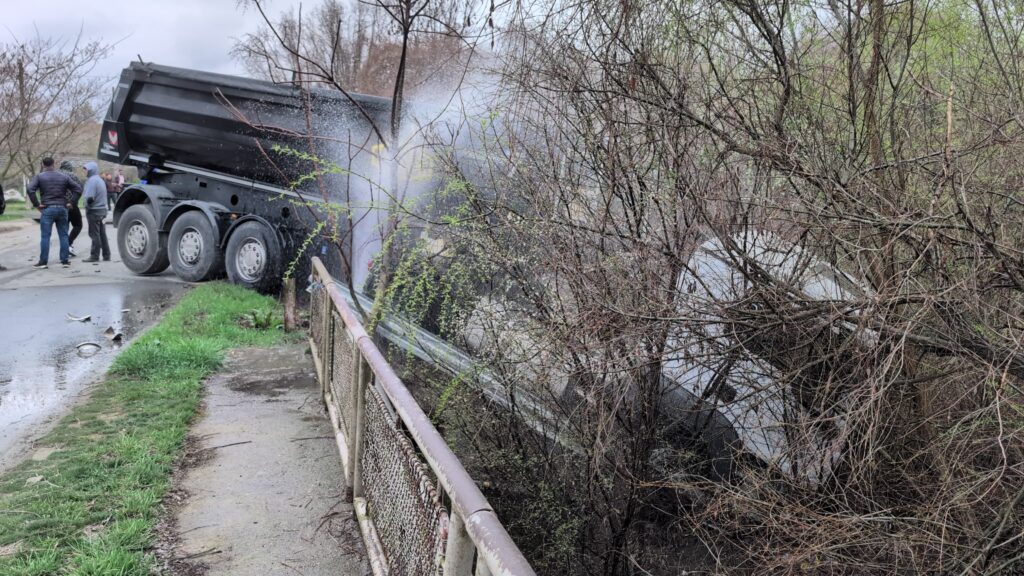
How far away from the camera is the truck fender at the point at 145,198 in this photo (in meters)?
10.8

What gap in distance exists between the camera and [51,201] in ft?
37.7

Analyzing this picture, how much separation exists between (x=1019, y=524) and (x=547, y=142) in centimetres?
222

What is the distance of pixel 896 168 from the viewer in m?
2.79

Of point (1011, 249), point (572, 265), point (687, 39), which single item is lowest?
point (572, 265)

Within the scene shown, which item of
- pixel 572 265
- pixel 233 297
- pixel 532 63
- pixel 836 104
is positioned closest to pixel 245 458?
pixel 572 265

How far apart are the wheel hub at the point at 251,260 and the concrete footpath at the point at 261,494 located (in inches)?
155

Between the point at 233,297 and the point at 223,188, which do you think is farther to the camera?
the point at 223,188

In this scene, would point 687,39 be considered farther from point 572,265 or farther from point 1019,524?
point 1019,524

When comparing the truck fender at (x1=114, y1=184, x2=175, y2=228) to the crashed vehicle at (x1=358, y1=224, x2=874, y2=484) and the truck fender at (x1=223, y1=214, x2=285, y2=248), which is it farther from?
the crashed vehicle at (x1=358, y1=224, x2=874, y2=484)

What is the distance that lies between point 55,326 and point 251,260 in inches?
98.8

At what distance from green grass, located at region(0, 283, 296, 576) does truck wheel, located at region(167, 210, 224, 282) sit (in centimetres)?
367

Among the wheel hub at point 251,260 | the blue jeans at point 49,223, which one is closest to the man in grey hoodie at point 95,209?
the blue jeans at point 49,223

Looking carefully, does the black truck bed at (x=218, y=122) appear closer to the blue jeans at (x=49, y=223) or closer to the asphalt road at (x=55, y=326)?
the blue jeans at (x=49, y=223)

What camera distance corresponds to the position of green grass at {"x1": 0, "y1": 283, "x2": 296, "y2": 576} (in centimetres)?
307
